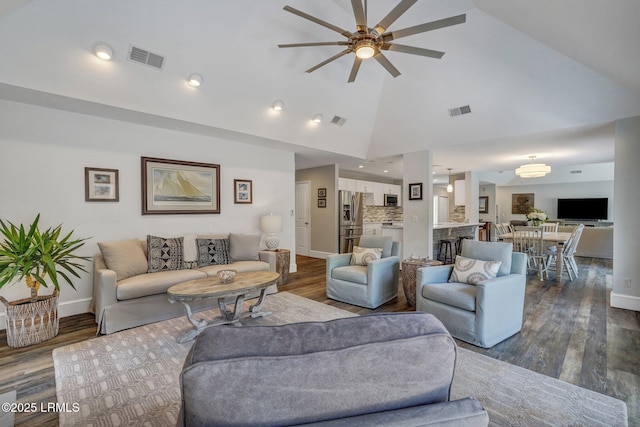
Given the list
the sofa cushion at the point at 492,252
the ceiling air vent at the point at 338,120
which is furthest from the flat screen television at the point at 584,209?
the ceiling air vent at the point at 338,120

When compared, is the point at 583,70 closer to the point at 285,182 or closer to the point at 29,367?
the point at 285,182

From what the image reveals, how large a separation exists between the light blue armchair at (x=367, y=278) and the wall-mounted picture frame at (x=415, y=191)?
1.80m

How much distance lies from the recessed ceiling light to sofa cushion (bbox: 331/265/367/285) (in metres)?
3.47

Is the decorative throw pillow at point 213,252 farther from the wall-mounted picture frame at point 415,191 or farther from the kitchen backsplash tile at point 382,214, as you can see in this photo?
the kitchen backsplash tile at point 382,214

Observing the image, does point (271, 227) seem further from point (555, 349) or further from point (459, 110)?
point (555, 349)

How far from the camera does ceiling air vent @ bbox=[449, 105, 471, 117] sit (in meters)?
4.39

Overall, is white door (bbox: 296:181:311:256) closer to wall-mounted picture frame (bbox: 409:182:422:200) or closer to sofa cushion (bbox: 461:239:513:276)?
wall-mounted picture frame (bbox: 409:182:422:200)

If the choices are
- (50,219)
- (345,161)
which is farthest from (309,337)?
(345,161)

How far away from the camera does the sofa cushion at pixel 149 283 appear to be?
9.98 ft

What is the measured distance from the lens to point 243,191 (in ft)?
16.7

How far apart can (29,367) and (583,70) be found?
6.11 metres

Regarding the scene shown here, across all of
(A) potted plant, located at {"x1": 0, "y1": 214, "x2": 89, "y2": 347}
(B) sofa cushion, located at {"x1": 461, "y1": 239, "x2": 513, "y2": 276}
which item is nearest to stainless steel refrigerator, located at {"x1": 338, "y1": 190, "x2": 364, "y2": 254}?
(B) sofa cushion, located at {"x1": 461, "y1": 239, "x2": 513, "y2": 276}

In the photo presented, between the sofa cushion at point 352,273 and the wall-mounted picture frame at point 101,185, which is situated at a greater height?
the wall-mounted picture frame at point 101,185

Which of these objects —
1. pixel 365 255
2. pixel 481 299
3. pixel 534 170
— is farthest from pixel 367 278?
pixel 534 170
